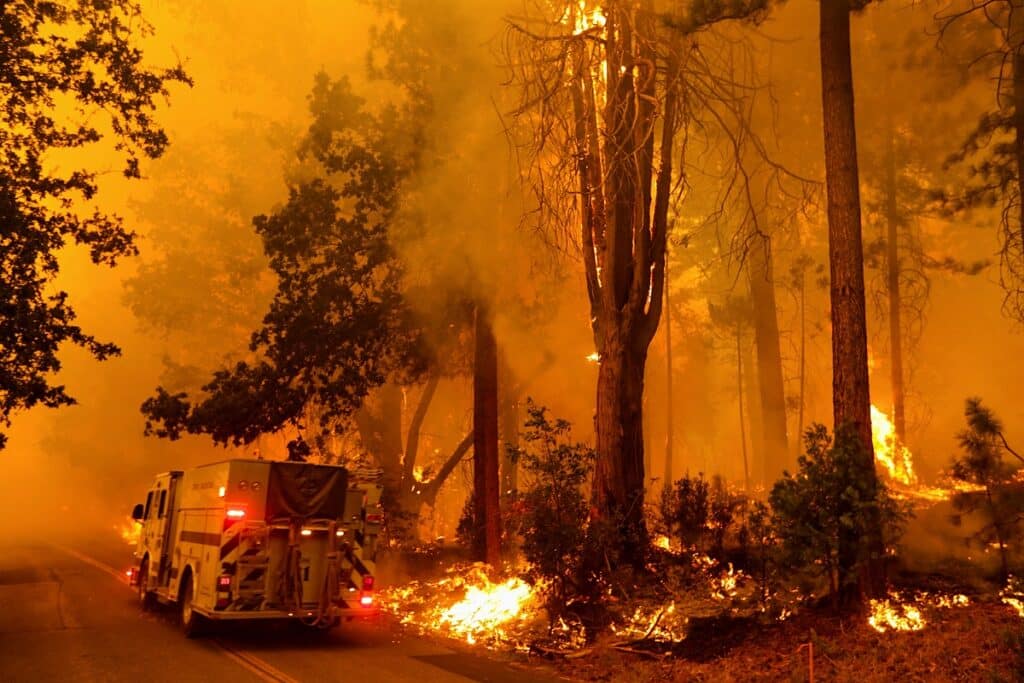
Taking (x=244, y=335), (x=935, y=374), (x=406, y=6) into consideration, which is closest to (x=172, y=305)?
(x=244, y=335)

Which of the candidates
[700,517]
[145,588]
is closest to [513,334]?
[700,517]

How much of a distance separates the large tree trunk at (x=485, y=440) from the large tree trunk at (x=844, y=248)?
8.17m

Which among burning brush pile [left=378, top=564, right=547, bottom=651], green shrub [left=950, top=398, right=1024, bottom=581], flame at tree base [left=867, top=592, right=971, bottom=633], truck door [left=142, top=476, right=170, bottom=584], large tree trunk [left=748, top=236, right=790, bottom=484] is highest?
large tree trunk [left=748, top=236, right=790, bottom=484]

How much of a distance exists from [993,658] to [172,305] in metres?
25.0

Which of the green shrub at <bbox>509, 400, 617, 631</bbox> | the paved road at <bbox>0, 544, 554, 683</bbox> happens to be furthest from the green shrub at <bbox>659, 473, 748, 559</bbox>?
the paved road at <bbox>0, 544, 554, 683</bbox>

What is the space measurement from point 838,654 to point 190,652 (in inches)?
306

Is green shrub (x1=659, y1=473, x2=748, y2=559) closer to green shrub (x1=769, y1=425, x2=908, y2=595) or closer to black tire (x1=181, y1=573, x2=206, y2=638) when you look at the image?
green shrub (x1=769, y1=425, x2=908, y2=595)

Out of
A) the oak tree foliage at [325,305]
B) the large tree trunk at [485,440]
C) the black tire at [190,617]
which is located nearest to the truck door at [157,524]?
the black tire at [190,617]

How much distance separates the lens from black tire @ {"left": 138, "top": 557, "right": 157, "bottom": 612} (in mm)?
14852

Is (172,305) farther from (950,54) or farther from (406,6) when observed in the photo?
(950,54)

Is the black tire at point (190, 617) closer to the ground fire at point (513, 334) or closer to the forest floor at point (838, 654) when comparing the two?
the ground fire at point (513, 334)

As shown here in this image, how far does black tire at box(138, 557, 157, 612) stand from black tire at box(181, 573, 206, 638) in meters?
2.59

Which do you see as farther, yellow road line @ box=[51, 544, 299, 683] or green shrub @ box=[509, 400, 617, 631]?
green shrub @ box=[509, 400, 617, 631]

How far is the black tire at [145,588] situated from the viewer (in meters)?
14.9
